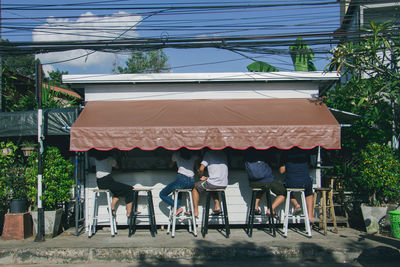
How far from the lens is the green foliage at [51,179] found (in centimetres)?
757

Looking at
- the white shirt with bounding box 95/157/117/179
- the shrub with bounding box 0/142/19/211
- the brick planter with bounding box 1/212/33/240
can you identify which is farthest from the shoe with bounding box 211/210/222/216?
the shrub with bounding box 0/142/19/211

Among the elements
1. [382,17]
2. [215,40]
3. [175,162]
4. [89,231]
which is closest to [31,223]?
[89,231]

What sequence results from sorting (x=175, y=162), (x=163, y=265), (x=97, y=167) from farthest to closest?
1. (x=175, y=162)
2. (x=97, y=167)
3. (x=163, y=265)

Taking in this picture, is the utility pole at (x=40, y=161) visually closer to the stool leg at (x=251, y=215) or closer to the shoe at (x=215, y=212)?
the shoe at (x=215, y=212)

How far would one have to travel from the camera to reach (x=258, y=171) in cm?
741

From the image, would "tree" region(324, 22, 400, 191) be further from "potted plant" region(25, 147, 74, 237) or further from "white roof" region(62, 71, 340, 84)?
"potted plant" region(25, 147, 74, 237)

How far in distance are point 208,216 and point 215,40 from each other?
4322 mm

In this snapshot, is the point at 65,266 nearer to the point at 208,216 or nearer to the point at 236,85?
the point at 208,216

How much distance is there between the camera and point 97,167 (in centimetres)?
743

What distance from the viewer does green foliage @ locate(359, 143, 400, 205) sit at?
24.9 feet

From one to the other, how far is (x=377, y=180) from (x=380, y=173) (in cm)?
16

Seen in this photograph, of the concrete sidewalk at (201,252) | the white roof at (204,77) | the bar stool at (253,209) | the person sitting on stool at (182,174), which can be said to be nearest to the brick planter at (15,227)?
the concrete sidewalk at (201,252)

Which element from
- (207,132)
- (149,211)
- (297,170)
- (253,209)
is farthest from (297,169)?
(149,211)

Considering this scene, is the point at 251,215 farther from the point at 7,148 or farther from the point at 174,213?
the point at 7,148
